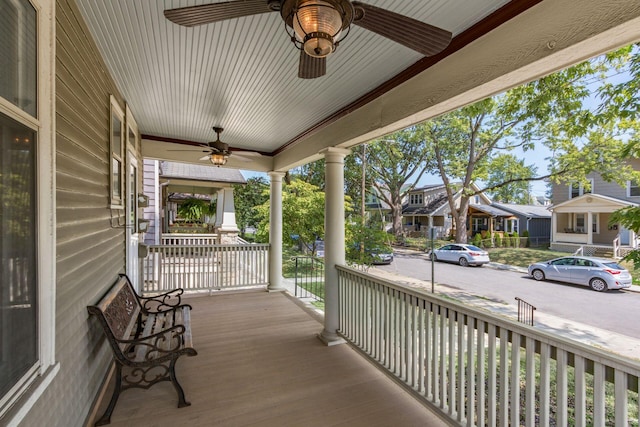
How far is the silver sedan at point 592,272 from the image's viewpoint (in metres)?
4.71

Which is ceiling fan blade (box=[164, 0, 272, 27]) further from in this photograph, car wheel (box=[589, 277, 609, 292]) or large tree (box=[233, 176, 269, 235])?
large tree (box=[233, 176, 269, 235])

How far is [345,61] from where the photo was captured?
2447 millimetres

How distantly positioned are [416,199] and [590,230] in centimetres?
→ 1477

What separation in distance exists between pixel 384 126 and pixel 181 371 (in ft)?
10.1

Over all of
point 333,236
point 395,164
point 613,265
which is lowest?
point 613,265

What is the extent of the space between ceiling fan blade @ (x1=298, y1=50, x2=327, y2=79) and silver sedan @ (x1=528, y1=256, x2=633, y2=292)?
5.20 m

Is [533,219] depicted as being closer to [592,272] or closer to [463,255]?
[463,255]

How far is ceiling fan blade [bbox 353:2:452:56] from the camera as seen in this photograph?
1.27m

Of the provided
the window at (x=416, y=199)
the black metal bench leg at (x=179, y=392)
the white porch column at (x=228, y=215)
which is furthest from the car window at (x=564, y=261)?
the window at (x=416, y=199)

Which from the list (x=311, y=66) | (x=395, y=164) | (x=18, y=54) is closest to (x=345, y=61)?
(x=311, y=66)

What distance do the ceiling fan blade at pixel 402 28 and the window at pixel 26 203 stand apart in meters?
1.41

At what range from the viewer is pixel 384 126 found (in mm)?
2857

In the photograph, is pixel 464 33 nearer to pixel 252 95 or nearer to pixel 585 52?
pixel 585 52

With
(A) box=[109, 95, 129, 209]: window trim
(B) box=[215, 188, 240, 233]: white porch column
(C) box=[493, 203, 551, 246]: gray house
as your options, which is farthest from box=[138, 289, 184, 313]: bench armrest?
(C) box=[493, 203, 551, 246]: gray house
